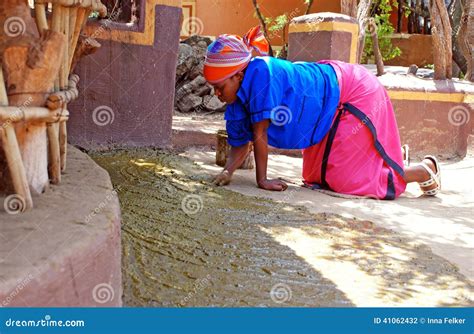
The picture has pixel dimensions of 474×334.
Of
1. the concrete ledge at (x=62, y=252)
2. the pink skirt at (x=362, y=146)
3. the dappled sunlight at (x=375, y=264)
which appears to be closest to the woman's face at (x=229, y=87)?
the pink skirt at (x=362, y=146)

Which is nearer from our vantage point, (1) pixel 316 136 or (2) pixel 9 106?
(2) pixel 9 106

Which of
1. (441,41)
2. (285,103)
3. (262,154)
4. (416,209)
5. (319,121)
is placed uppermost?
(441,41)

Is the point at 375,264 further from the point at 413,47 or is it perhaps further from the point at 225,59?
the point at 413,47

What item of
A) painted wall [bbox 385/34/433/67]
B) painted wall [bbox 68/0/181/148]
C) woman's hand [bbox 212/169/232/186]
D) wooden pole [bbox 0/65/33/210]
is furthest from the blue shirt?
painted wall [bbox 385/34/433/67]

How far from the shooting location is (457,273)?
2.77m

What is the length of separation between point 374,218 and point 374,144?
0.74 metres

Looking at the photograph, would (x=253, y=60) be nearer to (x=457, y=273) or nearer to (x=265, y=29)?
(x=457, y=273)

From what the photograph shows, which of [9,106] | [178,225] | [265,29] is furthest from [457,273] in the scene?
[265,29]
